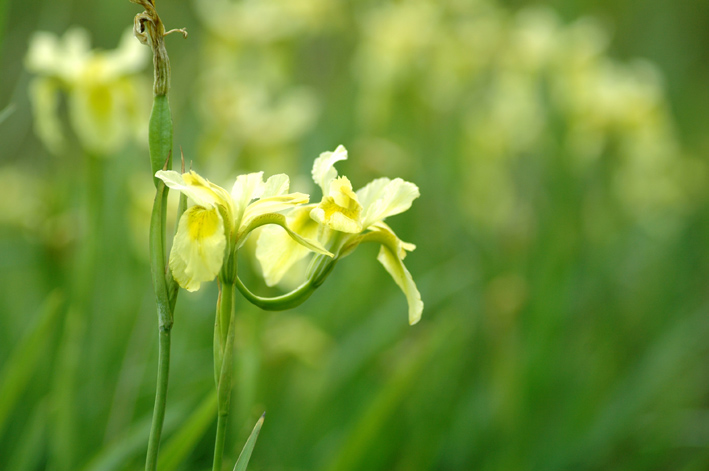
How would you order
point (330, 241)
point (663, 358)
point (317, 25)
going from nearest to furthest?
point (330, 241)
point (663, 358)
point (317, 25)

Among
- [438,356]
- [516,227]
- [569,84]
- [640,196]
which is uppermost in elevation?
[569,84]

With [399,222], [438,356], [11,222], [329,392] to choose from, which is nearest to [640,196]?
[399,222]

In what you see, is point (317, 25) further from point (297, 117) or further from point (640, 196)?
point (640, 196)

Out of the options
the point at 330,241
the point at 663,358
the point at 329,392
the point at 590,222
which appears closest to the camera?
the point at 330,241

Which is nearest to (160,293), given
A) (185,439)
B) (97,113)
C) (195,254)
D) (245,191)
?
(195,254)

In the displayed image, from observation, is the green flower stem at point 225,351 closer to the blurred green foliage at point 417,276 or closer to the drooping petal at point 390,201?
the drooping petal at point 390,201

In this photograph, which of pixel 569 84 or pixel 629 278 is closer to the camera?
pixel 569 84

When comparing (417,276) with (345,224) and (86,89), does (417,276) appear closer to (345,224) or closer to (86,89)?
(86,89)

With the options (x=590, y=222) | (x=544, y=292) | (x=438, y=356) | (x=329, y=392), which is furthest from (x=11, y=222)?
(x=590, y=222)

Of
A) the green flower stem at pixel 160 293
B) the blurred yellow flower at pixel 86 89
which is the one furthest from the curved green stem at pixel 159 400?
Result: the blurred yellow flower at pixel 86 89

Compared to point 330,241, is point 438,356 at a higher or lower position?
lower
